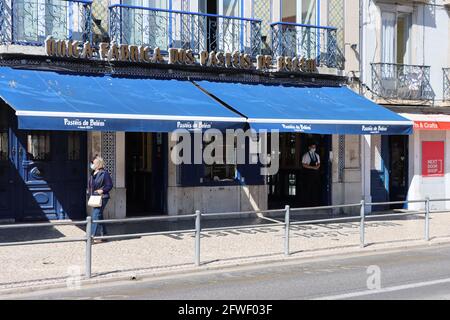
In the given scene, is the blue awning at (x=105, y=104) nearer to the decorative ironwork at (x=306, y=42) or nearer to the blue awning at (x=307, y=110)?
the blue awning at (x=307, y=110)

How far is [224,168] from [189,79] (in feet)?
8.14

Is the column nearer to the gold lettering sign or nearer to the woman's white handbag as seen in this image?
the gold lettering sign

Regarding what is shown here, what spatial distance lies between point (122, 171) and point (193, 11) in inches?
168

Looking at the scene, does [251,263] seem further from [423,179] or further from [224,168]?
[423,179]

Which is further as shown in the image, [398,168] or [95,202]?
[398,168]

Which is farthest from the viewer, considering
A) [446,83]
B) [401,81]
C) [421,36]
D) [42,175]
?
[446,83]

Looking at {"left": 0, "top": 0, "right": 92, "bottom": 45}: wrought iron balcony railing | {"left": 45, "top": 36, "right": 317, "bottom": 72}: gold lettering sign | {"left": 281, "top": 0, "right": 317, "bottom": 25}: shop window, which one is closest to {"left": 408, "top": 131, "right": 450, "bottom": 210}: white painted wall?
{"left": 45, "top": 36, "right": 317, "bottom": 72}: gold lettering sign

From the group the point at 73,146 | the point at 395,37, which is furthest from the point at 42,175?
the point at 395,37

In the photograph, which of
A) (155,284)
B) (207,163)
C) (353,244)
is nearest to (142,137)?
(207,163)

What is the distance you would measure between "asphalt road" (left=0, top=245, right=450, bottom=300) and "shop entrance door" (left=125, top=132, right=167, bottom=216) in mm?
5869

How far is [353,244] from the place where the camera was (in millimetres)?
13367

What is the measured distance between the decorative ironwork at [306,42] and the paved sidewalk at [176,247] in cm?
443

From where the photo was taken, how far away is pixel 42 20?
48.2 ft

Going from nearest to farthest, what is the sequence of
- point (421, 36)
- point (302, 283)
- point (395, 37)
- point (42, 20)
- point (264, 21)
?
point (302, 283)
point (42, 20)
point (264, 21)
point (395, 37)
point (421, 36)
